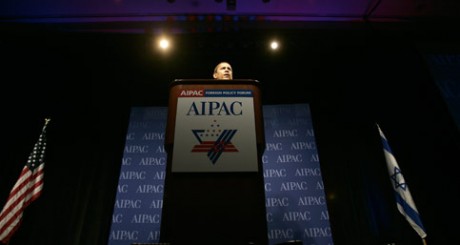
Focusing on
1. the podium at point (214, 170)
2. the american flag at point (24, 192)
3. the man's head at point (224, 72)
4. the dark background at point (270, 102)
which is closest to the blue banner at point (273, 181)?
the dark background at point (270, 102)

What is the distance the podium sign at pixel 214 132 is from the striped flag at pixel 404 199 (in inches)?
94.6

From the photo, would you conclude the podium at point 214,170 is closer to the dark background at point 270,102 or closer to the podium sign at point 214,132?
the podium sign at point 214,132

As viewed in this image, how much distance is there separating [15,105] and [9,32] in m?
1.42

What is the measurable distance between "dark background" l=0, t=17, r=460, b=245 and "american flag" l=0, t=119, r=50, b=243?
0.95 feet

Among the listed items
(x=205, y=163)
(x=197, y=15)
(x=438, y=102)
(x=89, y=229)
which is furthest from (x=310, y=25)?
(x=89, y=229)

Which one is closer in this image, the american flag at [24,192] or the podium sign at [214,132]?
the podium sign at [214,132]

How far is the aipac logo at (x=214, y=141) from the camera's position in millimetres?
1218

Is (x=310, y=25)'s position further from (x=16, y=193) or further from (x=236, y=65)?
(x=16, y=193)

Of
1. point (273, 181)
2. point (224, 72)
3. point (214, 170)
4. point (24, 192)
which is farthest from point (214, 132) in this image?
point (24, 192)

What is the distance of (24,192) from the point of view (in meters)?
2.95

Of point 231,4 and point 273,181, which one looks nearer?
point 273,181

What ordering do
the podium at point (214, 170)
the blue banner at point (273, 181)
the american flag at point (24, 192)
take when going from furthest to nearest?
the blue banner at point (273, 181), the american flag at point (24, 192), the podium at point (214, 170)

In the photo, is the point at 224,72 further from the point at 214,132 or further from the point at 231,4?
the point at 231,4

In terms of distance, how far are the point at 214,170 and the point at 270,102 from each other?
11.3 feet
